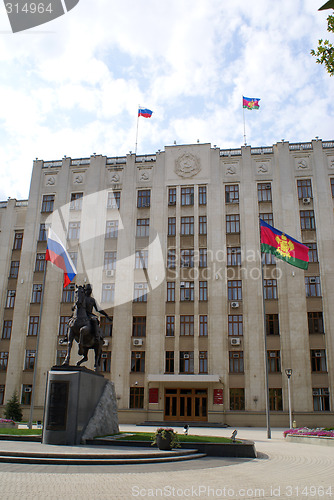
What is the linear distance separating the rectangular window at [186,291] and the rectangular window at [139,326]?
176 inches

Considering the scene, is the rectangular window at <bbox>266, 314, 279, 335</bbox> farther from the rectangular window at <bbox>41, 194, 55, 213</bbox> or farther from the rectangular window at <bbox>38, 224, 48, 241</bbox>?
the rectangular window at <bbox>41, 194, 55, 213</bbox>

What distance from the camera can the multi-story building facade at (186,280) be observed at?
38875 millimetres

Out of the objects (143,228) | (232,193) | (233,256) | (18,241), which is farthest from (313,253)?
(18,241)

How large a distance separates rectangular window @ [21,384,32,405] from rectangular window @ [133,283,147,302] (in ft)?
44.3

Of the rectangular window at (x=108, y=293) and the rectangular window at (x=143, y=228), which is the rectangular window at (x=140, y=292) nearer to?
the rectangular window at (x=108, y=293)

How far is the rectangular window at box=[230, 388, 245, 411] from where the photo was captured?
126 ft

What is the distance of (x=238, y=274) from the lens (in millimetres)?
41875

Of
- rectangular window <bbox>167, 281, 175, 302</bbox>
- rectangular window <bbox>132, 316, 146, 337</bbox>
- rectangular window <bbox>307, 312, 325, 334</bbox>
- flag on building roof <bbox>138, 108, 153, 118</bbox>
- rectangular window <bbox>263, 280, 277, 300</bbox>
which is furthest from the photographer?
flag on building roof <bbox>138, 108, 153, 118</bbox>

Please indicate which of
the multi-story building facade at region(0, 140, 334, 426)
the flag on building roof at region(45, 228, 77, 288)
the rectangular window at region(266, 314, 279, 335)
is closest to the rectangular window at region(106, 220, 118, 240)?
the multi-story building facade at region(0, 140, 334, 426)

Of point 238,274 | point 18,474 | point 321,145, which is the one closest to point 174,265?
point 238,274

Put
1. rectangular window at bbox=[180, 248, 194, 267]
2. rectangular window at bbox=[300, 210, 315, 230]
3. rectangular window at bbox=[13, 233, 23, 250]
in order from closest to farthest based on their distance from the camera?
rectangular window at bbox=[300, 210, 315, 230]
rectangular window at bbox=[180, 248, 194, 267]
rectangular window at bbox=[13, 233, 23, 250]

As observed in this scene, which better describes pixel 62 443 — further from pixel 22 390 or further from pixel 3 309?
pixel 3 309

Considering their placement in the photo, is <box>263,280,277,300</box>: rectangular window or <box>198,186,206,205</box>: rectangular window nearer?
<box>263,280,277,300</box>: rectangular window

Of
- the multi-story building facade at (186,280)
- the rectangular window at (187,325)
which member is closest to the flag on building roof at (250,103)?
the multi-story building facade at (186,280)
